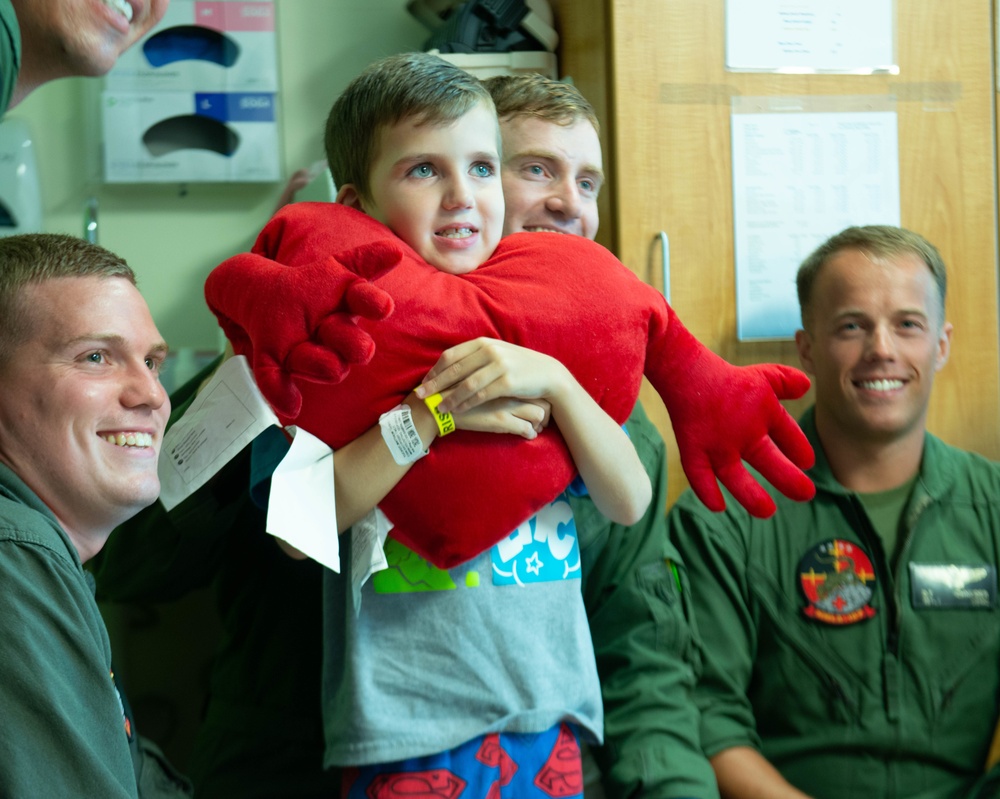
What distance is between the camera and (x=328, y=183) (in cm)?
183

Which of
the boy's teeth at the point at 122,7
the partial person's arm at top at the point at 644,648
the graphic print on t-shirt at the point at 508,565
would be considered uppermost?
the boy's teeth at the point at 122,7

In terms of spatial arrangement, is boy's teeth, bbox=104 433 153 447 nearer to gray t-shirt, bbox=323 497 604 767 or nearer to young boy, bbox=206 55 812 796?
young boy, bbox=206 55 812 796

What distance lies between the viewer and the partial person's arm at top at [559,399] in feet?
3.78

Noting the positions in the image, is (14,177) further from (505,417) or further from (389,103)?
(505,417)

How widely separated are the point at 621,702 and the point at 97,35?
1179 mm

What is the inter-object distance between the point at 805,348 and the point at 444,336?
929 millimetres

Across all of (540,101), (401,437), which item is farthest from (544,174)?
(401,437)

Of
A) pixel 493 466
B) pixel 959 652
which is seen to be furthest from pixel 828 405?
pixel 493 466

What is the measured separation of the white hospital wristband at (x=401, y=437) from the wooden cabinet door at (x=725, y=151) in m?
0.86

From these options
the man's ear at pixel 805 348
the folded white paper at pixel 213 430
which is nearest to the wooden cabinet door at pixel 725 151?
the man's ear at pixel 805 348

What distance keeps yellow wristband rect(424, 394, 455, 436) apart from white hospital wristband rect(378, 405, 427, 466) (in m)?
0.03

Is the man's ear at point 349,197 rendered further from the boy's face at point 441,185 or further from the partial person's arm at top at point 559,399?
the partial person's arm at top at point 559,399

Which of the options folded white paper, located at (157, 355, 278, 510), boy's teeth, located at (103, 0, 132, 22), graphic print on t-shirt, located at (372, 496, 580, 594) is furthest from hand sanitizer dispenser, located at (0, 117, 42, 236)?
graphic print on t-shirt, located at (372, 496, 580, 594)

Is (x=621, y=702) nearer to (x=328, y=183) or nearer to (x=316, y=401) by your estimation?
(x=316, y=401)
